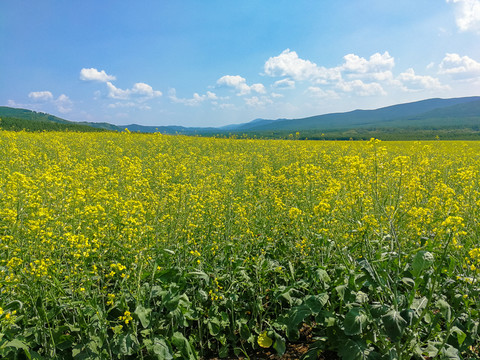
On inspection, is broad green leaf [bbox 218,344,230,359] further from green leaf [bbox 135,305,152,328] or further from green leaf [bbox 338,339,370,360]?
green leaf [bbox 338,339,370,360]

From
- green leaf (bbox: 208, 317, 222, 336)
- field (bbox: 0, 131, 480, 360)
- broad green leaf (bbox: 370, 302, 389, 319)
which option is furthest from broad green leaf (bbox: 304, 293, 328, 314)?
green leaf (bbox: 208, 317, 222, 336)

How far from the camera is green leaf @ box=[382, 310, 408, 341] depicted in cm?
209

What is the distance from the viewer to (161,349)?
2.47 metres

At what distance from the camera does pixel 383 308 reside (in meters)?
2.32

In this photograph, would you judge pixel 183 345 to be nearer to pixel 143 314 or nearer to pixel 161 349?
pixel 161 349

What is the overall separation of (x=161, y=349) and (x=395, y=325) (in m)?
1.96

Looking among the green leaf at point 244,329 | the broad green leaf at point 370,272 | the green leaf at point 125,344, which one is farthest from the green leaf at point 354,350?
the green leaf at point 125,344

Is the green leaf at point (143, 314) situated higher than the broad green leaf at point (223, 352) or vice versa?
the green leaf at point (143, 314)

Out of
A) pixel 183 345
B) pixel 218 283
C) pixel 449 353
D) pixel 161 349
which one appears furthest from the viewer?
pixel 218 283

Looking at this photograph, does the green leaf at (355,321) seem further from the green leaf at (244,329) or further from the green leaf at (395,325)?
the green leaf at (244,329)

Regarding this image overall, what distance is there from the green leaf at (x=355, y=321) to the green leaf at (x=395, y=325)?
0.78ft

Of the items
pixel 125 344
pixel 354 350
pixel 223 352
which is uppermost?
pixel 125 344

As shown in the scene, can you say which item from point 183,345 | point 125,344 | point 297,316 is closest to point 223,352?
point 183,345

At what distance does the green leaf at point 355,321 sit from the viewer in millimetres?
2336
